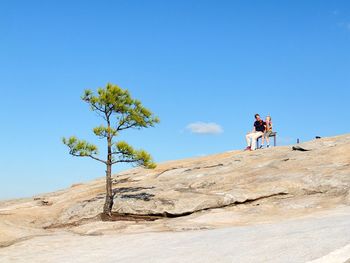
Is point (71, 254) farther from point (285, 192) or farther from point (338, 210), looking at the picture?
point (285, 192)

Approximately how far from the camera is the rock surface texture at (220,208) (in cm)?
1498

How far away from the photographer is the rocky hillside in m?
21.4

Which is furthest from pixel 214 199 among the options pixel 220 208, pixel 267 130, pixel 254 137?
pixel 267 130

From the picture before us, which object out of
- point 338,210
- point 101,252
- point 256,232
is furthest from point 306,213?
point 101,252

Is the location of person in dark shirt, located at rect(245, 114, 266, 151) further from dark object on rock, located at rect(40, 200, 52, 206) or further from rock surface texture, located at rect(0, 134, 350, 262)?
dark object on rock, located at rect(40, 200, 52, 206)

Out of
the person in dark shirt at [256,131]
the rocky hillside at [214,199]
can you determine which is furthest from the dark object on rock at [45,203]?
the person in dark shirt at [256,131]

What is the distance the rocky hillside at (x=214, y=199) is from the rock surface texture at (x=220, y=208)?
0.16 feet

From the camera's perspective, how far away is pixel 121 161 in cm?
2533

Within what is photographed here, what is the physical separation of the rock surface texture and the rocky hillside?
49 millimetres

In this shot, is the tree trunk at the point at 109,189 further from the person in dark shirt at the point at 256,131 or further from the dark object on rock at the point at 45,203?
the person in dark shirt at the point at 256,131

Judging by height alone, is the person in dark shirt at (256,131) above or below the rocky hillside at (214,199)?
above

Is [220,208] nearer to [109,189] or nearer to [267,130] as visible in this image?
[109,189]

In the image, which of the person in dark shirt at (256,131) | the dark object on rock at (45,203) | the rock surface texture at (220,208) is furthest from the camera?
the person in dark shirt at (256,131)

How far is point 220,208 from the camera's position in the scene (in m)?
23.6
